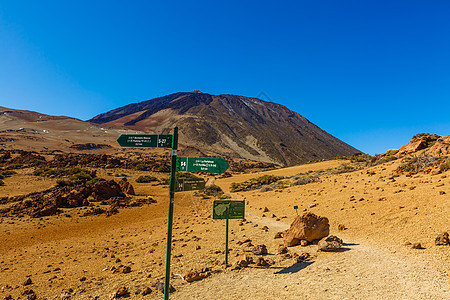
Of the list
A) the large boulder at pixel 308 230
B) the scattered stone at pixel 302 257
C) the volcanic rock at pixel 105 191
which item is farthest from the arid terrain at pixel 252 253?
the volcanic rock at pixel 105 191

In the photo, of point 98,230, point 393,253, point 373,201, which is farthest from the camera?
point 98,230

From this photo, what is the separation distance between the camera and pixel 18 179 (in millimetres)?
27203

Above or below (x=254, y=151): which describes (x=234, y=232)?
below

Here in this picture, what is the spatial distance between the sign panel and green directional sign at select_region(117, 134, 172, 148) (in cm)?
318

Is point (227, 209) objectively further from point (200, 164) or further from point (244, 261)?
point (200, 164)

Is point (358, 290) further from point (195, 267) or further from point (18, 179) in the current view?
point (18, 179)

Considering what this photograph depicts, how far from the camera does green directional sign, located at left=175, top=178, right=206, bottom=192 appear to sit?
4336 mm

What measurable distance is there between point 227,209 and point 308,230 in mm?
2872

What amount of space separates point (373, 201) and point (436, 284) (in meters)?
8.19

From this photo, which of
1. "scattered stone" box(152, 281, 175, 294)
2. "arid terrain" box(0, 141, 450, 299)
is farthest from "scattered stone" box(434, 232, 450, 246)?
"scattered stone" box(152, 281, 175, 294)

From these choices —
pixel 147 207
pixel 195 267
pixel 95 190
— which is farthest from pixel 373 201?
pixel 95 190

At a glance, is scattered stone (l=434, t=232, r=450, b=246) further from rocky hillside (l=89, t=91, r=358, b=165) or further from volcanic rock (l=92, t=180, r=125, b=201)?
rocky hillside (l=89, t=91, r=358, b=165)

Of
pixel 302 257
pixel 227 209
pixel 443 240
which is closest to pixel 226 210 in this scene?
pixel 227 209

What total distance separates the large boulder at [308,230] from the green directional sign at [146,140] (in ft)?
18.8
